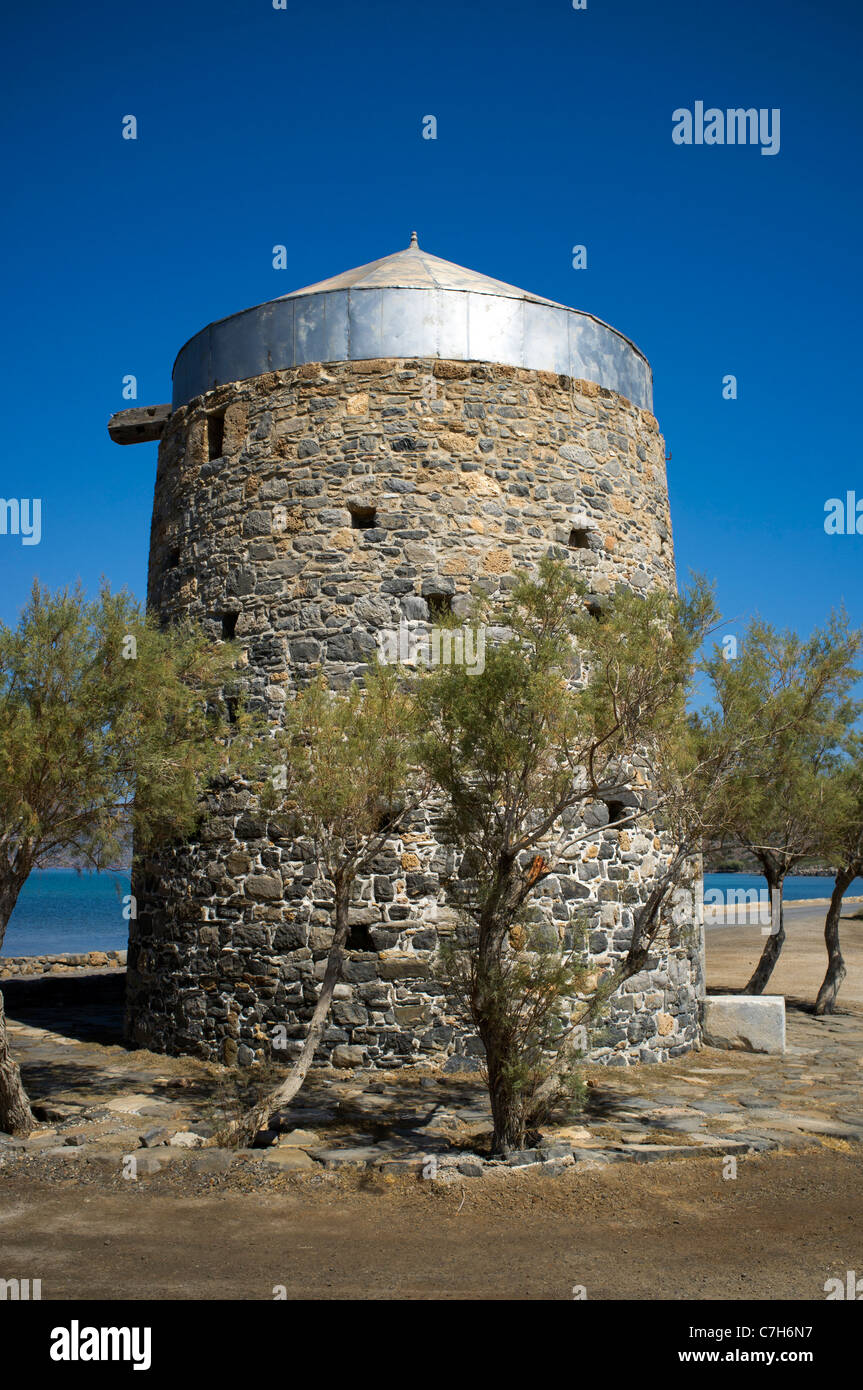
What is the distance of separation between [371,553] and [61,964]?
1458cm

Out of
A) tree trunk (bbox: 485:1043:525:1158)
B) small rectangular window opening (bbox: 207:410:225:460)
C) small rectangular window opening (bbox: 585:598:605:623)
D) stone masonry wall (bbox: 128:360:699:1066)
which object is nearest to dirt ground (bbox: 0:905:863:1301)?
tree trunk (bbox: 485:1043:525:1158)

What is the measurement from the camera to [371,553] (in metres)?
10.6

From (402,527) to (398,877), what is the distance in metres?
3.46

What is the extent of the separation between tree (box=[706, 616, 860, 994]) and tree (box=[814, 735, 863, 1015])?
7.1 inches

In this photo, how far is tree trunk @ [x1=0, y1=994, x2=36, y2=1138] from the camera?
25.8 ft

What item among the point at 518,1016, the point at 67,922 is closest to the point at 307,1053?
the point at 518,1016

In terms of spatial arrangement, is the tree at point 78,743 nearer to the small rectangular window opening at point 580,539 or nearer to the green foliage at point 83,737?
the green foliage at point 83,737

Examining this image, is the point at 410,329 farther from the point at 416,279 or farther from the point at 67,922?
the point at 67,922

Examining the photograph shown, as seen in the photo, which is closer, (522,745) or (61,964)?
(522,745)

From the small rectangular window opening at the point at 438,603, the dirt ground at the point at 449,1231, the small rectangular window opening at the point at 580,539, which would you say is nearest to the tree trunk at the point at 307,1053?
the dirt ground at the point at 449,1231

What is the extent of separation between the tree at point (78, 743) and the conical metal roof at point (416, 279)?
16.3 feet
